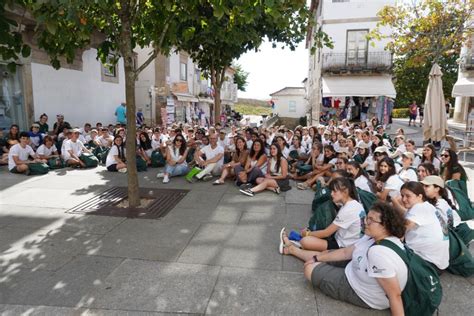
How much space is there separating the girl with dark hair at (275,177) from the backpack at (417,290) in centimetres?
420

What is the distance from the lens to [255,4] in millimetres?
4492

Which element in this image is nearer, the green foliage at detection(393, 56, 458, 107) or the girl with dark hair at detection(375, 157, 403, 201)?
the girl with dark hair at detection(375, 157, 403, 201)

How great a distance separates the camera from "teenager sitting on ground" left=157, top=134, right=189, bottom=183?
28.2ft

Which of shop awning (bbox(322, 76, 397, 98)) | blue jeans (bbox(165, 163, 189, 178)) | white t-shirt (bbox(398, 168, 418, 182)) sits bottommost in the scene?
blue jeans (bbox(165, 163, 189, 178))

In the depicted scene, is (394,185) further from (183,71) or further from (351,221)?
A: (183,71)

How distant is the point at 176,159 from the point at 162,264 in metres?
4.90

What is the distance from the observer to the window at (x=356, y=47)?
69.6 ft

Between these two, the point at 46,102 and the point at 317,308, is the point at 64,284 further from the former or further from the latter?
the point at 46,102

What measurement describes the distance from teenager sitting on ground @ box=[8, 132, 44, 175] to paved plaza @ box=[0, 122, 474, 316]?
2004 mm

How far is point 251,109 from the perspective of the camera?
6562 centimetres

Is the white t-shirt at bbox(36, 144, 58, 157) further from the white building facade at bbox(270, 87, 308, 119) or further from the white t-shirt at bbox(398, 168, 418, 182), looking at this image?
the white building facade at bbox(270, 87, 308, 119)

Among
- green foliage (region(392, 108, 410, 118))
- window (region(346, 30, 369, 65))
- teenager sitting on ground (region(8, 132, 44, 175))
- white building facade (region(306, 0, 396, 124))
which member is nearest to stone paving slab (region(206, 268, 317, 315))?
teenager sitting on ground (region(8, 132, 44, 175))

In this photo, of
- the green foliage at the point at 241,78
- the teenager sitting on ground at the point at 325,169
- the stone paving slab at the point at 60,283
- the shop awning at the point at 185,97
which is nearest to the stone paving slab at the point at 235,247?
the stone paving slab at the point at 60,283

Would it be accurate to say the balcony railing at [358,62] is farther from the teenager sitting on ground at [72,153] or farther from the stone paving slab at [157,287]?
the stone paving slab at [157,287]
